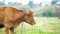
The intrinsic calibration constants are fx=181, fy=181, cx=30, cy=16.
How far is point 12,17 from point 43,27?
41 centimetres

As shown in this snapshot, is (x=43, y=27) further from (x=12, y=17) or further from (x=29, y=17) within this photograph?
(x=12, y=17)

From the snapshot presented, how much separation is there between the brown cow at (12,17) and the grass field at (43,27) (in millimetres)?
104

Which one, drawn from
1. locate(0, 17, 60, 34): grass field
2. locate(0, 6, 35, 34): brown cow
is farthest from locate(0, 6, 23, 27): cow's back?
locate(0, 17, 60, 34): grass field

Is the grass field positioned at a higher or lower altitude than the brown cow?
lower

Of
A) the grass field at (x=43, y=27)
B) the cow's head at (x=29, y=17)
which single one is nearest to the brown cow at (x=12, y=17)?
the cow's head at (x=29, y=17)

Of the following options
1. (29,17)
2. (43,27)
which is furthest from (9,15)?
(43,27)

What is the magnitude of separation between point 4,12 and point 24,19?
24 cm

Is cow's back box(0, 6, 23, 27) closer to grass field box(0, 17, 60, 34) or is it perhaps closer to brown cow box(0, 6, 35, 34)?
brown cow box(0, 6, 35, 34)

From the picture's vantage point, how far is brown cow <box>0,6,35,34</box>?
6.45 feet

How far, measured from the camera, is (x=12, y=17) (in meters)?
1.98

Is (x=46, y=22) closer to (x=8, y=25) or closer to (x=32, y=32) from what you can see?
(x=32, y=32)

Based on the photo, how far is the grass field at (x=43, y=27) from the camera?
213cm

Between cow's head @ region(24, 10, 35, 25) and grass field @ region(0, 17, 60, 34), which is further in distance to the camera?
grass field @ region(0, 17, 60, 34)

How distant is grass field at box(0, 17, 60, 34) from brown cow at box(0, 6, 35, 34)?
0.34 feet
